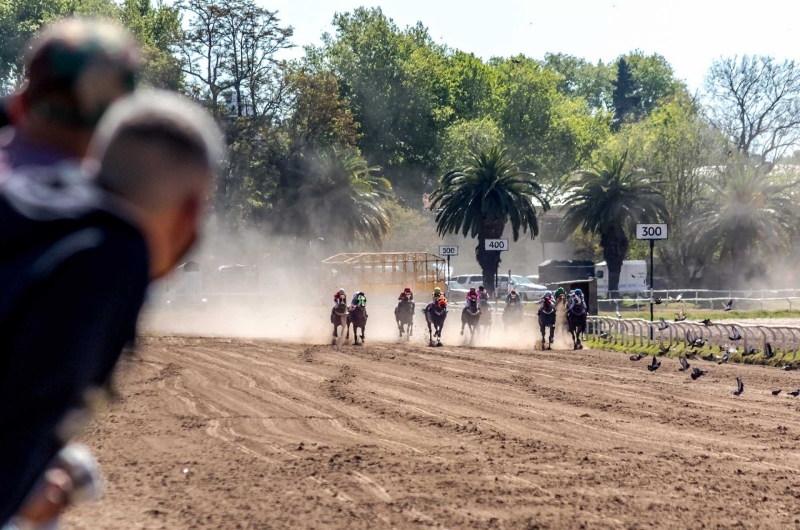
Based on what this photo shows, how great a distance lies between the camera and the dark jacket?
1522 mm

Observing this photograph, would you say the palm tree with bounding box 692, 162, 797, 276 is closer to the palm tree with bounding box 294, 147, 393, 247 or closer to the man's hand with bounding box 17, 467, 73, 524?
the palm tree with bounding box 294, 147, 393, 247

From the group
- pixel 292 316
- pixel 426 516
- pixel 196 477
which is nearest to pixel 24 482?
pixel 426 516

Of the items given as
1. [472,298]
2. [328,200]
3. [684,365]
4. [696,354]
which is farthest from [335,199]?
[684,365]

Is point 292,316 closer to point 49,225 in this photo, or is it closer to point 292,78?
point 292,78

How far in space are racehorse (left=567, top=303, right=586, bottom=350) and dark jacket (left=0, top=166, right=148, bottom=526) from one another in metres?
29.1

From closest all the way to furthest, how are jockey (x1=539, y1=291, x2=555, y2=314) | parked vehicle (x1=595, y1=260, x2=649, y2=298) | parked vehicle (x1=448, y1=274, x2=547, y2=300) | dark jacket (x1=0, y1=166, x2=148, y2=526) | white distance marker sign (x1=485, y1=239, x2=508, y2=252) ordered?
dark jacket (x1=0, y1=166, x2=148, y2=526), jockey (x1=539, y1=291, x2=555, y2=314), white distance marker sign (x1=485, y1=239, x2=508, y2=252), parked vehicle (x1=448, y1=274, x2=547, y2=300), parked vehicle (x1=595, y1=260, x2=649, y2=298)

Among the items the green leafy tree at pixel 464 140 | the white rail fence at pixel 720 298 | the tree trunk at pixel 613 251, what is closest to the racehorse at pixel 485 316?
the white rail fence at pixel 720 298

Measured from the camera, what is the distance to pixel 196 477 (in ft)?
31.3

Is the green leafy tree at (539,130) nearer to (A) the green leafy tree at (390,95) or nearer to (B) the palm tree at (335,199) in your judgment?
(A) the green leafy tree at (390,95)

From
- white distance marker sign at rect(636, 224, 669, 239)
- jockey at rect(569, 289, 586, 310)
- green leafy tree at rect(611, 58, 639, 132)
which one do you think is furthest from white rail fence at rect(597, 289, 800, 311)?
green leafy tree at rect(611, 58, 639, 132)

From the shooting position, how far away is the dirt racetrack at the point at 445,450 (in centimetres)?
839

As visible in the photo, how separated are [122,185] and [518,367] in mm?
21441

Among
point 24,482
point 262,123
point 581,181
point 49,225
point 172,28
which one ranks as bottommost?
point 24,482

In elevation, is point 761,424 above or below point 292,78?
below
